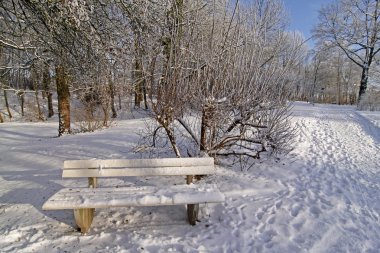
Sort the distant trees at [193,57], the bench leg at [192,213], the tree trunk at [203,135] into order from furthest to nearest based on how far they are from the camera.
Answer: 1. the tree trunk at [203,135]
2. the distant trees at [193,57]
3. the bench leg at [192,213]

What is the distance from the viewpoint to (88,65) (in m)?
4.71

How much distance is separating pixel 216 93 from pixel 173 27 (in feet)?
4.30

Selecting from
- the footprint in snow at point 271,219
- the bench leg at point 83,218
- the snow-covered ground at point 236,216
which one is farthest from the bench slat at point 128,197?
the footprint in snow at point 271,219

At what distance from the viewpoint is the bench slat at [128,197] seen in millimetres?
3354

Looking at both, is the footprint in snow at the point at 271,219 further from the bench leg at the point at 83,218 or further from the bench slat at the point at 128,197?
the bench leg at the point at 83,218

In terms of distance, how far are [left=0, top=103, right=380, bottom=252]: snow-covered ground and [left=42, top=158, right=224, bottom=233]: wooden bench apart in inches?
13.5

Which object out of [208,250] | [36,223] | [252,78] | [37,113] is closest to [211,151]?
[252,78]

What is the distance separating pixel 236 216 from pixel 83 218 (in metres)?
2.06

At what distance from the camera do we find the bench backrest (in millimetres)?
4199

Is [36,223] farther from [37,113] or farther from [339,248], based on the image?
[37,113]

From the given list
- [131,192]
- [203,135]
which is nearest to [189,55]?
[203,135]

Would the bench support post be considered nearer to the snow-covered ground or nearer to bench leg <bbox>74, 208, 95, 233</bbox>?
the snow-covered ground

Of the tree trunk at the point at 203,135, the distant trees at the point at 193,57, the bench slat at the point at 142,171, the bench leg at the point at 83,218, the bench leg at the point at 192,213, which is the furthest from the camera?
the tree trunk at the point at 203,135

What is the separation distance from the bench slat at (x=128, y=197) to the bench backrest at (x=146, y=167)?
458mm
